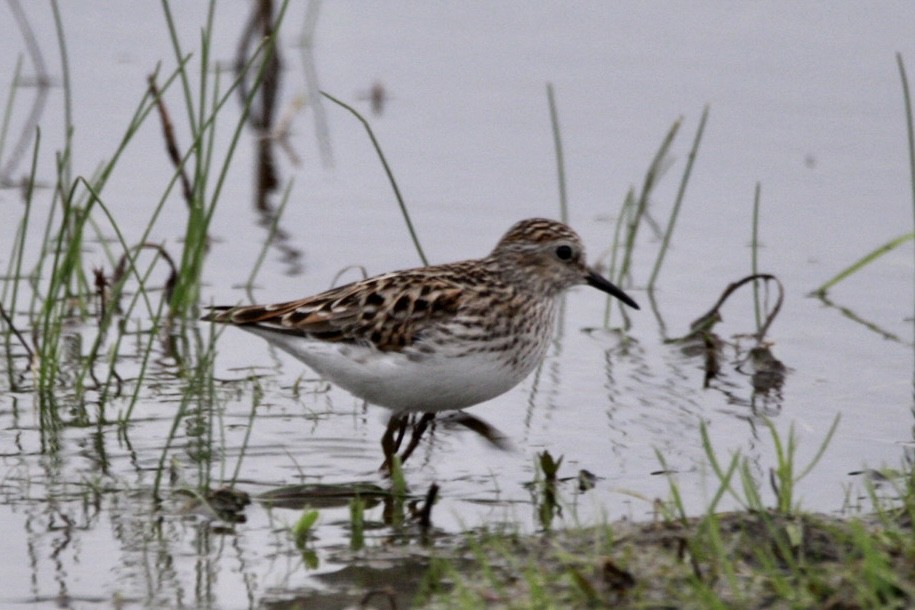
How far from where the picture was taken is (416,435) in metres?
7.92

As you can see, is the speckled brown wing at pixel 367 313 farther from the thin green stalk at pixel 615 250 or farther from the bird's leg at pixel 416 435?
the thin green stalk at pixel 615 250

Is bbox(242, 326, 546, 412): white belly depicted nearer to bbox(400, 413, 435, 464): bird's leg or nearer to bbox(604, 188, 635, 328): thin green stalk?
bbox(400, 413, 435, 464): bird's leg

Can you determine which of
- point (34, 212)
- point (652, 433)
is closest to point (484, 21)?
point (34, 212)

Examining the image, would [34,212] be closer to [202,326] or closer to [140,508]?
[202,326]

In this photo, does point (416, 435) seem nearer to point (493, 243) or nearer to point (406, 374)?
point (406, 374)

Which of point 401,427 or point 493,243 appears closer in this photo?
point 401,427

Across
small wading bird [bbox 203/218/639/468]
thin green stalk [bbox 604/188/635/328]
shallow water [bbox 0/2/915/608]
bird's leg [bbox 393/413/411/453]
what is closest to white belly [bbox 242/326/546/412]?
small wading bird [bbox 203/218/639/468]

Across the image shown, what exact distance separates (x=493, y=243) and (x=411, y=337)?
3.90 metres

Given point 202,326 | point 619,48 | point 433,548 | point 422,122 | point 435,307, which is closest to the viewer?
point 433,548

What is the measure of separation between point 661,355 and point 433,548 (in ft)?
11.4

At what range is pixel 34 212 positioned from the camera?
11594mm

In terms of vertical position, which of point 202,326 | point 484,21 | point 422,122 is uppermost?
point 484,21

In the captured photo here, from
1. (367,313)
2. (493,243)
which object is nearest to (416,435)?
(367,313)

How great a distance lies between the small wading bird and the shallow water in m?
0.41
